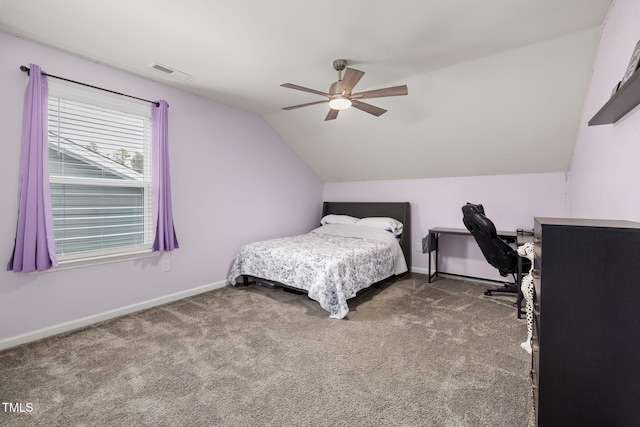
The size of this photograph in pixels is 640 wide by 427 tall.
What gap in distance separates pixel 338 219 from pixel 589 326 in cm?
380

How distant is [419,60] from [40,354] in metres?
3.82

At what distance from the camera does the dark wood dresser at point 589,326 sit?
1.02 m

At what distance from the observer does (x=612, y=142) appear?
184 centimetres

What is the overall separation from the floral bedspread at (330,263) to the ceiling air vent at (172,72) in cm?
202

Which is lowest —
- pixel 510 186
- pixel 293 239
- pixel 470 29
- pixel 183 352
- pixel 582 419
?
pixel 183 352

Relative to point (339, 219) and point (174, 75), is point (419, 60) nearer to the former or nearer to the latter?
point (174, 75)

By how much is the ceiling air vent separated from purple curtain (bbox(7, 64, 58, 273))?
85cm

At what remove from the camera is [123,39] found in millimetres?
2279

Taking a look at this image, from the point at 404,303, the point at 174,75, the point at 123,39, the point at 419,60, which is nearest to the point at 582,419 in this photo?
the point at 404,303

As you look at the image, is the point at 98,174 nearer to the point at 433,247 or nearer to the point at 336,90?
the point at 336,90

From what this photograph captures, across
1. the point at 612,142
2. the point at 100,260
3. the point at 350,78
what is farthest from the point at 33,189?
the point at 612,142

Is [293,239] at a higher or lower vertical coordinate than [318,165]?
lower

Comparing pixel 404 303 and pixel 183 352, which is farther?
pixel 404 303

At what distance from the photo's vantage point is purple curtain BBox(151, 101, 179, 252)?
3000 mm
